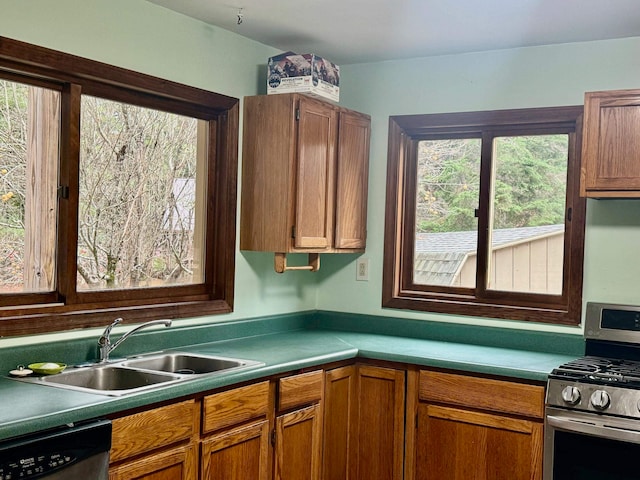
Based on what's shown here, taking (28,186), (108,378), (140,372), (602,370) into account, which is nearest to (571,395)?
(602,370)

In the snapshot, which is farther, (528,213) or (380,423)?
(528,213)

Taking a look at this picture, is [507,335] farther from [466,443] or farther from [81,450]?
[81,450]

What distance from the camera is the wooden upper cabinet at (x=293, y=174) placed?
10.8ft

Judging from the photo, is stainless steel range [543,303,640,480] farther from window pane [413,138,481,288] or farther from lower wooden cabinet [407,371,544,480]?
window pane [413,138,481,288]

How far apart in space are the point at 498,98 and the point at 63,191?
6.84ft

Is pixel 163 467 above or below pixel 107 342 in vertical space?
below

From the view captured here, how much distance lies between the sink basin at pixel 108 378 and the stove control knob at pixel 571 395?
1.44 metres

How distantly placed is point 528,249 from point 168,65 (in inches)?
75.0

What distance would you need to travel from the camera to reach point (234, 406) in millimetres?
2613

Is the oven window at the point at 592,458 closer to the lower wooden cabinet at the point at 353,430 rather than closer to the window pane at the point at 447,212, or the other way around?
the lower wooden cabinet at the point at 353,430

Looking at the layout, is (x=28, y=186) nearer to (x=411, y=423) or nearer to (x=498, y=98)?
(x=411, y=423)

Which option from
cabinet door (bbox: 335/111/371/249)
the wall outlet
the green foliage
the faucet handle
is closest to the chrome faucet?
the faucet handle

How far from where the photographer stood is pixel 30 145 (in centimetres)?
258

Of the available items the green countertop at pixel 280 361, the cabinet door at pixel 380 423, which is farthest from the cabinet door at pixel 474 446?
the green countertop at pixel 280 361
